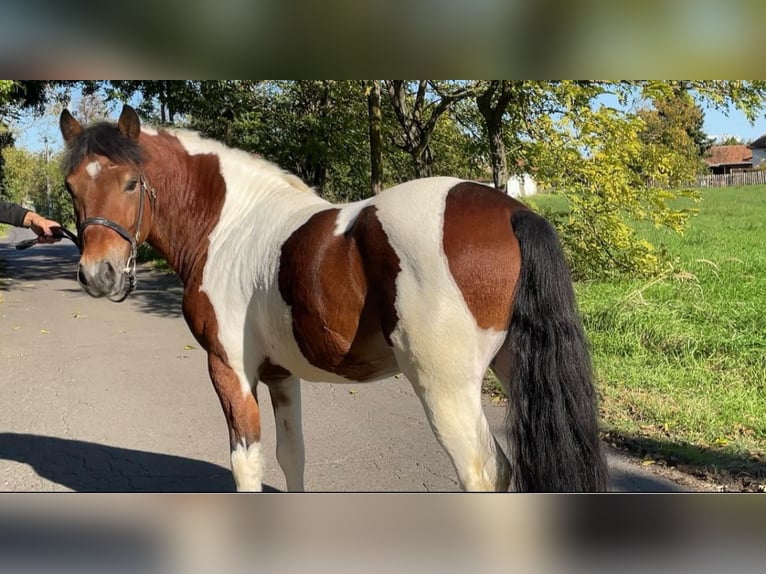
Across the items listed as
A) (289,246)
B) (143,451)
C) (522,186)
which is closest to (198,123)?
(522,186)

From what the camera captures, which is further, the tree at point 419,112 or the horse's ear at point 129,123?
the tree at point 419,112

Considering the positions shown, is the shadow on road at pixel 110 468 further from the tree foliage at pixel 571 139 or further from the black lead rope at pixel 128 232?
the tree foliage at pixel 571 139

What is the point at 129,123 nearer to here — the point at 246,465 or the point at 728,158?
the point at 246,465

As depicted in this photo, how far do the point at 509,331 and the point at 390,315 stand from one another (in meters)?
0.45

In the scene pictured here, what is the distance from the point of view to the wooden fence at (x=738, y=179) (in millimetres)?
5488

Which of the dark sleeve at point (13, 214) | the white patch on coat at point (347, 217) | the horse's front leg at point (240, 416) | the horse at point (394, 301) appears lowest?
the horse's front leg at point (240, 416)

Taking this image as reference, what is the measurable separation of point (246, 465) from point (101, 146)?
5.09 feet

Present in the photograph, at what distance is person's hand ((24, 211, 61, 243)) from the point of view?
3.04 meters

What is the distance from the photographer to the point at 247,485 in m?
2.70

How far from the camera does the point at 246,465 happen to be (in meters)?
2.69

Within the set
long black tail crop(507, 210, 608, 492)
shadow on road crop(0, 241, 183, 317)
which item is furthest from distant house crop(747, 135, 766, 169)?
shadow on road crop(0, 241, 183, 317)

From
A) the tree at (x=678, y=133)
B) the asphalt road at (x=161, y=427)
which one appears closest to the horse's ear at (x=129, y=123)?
the asphalt road at (x=161, y=427)

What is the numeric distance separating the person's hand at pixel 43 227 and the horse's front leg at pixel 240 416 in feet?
3.69

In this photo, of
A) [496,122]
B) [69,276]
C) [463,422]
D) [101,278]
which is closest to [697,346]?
[496,122]
